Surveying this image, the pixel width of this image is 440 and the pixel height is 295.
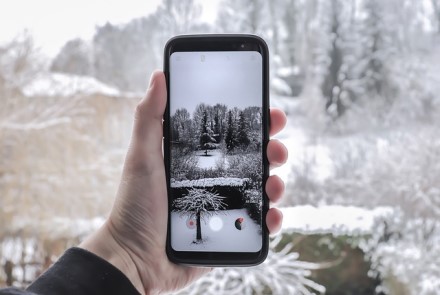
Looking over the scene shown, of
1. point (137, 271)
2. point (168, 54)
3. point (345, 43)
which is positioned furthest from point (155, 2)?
point (137, 271)

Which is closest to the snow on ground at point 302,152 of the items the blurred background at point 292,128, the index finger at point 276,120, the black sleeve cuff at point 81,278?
the blurred background at point 292,128

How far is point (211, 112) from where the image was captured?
59cm

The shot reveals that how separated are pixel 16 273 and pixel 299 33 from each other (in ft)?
3.19

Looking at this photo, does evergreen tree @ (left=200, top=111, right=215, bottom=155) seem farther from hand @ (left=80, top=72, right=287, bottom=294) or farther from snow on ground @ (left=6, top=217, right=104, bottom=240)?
snow on ground @ (left=6, top=217, right=104, bottom=240)

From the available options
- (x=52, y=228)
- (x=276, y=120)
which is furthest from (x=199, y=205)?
(x=52, y=228)

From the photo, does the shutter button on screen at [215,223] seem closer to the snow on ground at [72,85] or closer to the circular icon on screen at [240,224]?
the circular icon on screen at [240,224]

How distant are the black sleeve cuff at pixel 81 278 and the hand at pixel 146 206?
47 mm

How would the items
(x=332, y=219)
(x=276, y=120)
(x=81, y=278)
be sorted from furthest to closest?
(x=332, y=219)
(x=276, y=120)
(x=81, y=278)

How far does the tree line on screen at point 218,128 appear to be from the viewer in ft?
1.92

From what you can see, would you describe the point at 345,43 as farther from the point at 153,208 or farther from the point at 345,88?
the point at 153,208

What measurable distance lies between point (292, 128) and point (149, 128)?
0.86 meters

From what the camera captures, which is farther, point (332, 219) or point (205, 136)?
point (332, 219)

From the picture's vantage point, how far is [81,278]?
1.66ft

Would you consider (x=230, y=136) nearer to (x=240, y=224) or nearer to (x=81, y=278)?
(x=240, y=224)
